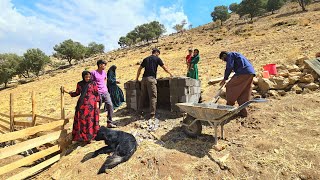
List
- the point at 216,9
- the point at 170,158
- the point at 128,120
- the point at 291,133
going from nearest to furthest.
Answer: the point at 170,158
the point at 291,133
the point at 128,120
the point at 216,9

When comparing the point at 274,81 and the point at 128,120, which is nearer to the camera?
the point at 128,120

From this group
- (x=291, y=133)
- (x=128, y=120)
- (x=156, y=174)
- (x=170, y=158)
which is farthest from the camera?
(x=128, y=120)

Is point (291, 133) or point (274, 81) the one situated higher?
point (274, 81)

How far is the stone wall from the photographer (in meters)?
6.65

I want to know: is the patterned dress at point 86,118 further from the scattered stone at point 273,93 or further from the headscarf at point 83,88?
the scattered stone at point 273,93

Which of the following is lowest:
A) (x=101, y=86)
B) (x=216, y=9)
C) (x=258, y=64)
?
(x=101, y=86)

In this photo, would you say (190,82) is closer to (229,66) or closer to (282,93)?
(229,66)

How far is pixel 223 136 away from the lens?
5.48 metres

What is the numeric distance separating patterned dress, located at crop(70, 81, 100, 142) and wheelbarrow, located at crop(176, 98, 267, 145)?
189 centimetres

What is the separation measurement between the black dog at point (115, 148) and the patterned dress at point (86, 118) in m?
0.20

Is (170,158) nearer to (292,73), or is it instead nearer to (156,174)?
(156,174)

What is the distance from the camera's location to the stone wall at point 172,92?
6.65 metres

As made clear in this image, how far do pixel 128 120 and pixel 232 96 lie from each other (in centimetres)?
286

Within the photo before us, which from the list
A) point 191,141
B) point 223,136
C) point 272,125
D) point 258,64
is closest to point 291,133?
point 272,125
